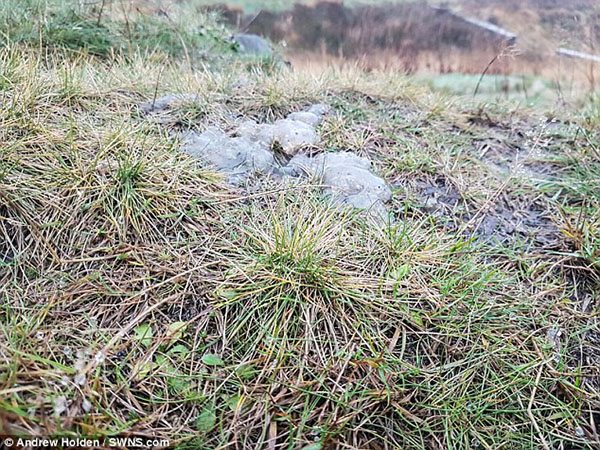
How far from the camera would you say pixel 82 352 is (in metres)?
0.99

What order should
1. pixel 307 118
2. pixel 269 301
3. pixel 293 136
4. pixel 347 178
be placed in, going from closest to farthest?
pixel 269 301
pixel 347 178
pixel 293 136
pixel 307 118

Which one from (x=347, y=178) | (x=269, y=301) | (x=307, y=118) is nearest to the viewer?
(x=269, y=301)

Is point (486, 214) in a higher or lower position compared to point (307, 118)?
lower

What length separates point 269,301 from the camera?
1143mm

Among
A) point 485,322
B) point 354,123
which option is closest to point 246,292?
point 485,322

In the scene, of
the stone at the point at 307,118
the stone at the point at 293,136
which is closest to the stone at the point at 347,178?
the stone at the point at 293,136

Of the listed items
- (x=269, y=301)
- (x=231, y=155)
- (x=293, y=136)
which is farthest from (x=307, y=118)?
(x=269, y=301)

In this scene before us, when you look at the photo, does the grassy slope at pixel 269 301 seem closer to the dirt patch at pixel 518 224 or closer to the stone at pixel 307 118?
the dirt patch at pixel 518 224

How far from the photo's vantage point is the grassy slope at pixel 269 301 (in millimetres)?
986

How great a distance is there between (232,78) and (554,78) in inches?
90.8

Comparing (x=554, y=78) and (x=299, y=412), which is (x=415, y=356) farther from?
(x=554, y=78)

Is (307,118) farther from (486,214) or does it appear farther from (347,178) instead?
(486,214)

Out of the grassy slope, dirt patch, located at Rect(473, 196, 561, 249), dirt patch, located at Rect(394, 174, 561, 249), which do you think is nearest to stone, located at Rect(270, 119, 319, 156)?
the grassy slope

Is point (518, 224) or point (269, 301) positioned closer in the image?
point (269, 301)
